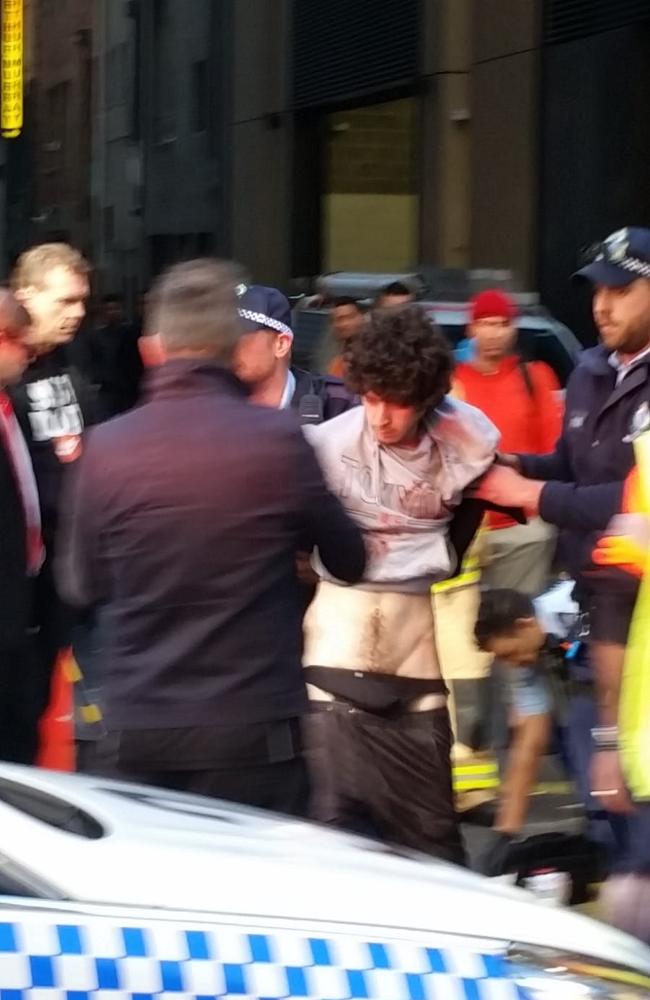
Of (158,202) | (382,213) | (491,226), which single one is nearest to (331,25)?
(382,213)

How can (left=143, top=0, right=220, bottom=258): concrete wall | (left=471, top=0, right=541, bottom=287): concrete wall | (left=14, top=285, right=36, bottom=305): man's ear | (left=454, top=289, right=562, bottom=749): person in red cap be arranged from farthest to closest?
(left=143, top=0, right=220, bottom=258): concrete wall → (left=471, top=0, right=541, bottom=287): concrete wall → (left=454, top=289, right=562, bottom=749): person in red cap → (left=14, top=285, right=36, bottom=305): man's ear

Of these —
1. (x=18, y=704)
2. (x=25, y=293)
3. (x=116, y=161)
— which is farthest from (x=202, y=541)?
(x=116, y=161)

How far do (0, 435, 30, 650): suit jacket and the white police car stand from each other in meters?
2.37

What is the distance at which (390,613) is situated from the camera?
480 cm

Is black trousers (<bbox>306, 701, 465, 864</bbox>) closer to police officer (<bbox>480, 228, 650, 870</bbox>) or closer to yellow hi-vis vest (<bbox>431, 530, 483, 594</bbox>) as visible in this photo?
police officer (<bbox>480, 228, 650, 870</bbox>)

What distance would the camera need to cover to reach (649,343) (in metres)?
5.42

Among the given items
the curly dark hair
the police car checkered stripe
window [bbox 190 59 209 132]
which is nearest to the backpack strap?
the police car checkered stripe

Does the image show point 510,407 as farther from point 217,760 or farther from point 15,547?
point 217,760

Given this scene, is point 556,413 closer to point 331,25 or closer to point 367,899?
point 367,899

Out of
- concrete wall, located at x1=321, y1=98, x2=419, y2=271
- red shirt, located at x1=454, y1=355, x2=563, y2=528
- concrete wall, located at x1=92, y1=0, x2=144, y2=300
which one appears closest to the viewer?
red shirt, located at x1=454, y1=355, x2=563, y2=528

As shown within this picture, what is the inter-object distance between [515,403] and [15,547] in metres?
3.37

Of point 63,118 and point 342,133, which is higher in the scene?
point 63,118

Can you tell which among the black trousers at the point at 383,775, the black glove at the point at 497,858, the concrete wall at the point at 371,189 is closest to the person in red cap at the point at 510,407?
the black glove at the point at 497,858

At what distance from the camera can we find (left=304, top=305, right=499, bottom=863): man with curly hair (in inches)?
189
